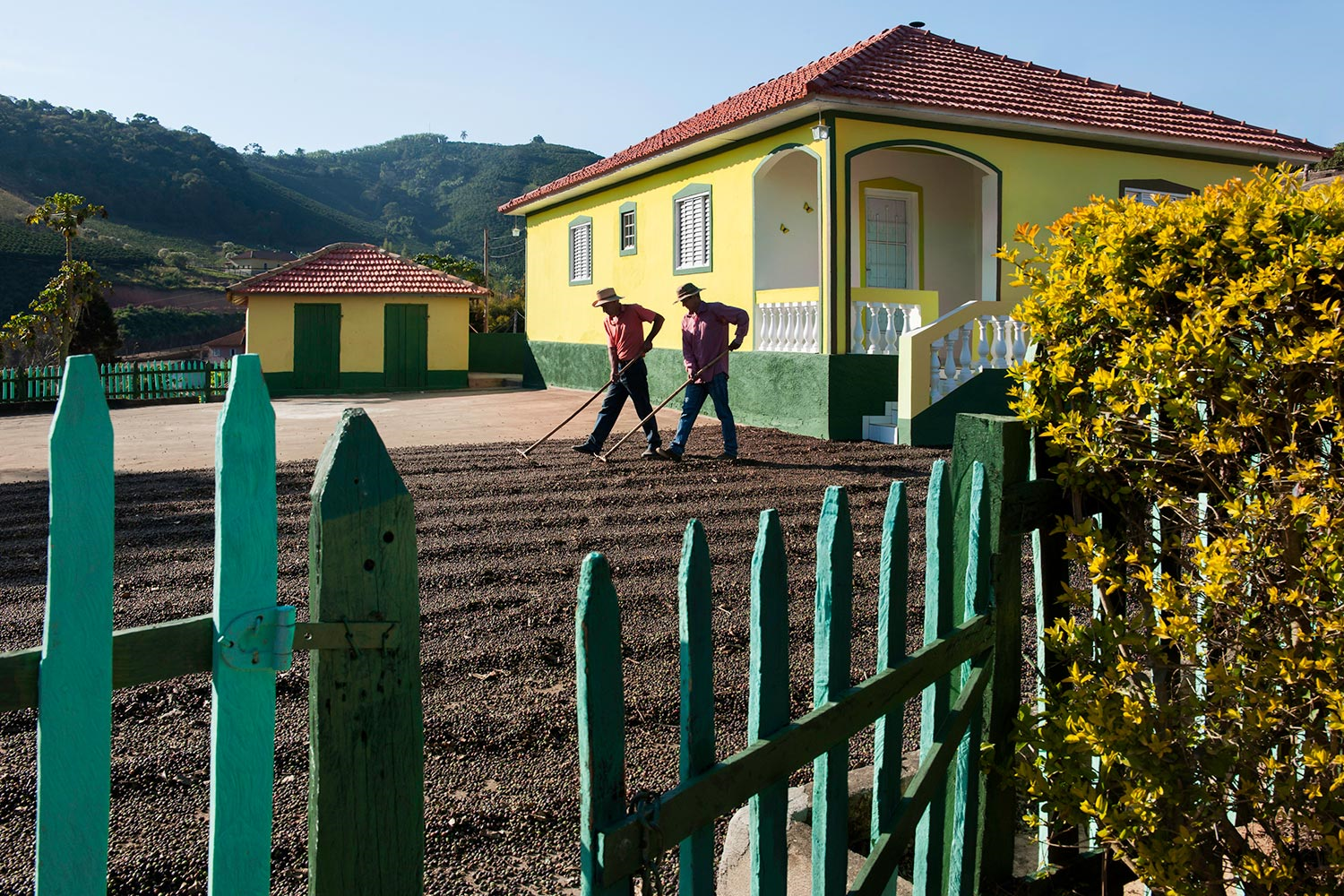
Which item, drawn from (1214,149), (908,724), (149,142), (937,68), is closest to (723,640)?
(908,724)

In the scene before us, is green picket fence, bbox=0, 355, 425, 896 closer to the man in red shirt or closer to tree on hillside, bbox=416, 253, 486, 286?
the man in red shirt

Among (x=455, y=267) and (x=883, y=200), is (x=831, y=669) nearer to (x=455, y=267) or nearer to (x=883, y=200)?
(x=883, y=200)

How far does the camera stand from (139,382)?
1003 inches

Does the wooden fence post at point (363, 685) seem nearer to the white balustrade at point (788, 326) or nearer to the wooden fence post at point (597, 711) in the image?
the wooden fence post at point (597, 711)

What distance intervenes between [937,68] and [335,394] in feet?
52.1

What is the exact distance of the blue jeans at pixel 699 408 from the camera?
11547 millimetres

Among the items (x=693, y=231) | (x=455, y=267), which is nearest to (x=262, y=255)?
(x=455, y=267)

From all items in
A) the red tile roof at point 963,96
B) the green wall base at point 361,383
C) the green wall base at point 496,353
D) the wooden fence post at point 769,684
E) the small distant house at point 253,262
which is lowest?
the wooden fence post at point 769,684

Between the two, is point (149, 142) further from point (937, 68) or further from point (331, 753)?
point (331, 753)

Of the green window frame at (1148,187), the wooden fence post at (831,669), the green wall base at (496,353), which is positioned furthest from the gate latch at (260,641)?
the green wall base at (496,353)

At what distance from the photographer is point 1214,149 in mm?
16422

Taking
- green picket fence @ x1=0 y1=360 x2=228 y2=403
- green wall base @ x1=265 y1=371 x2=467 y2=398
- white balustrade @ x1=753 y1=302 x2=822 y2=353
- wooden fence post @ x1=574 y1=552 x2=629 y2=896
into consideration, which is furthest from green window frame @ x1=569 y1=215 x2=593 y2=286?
wooden fence post @ x1=574 y1=552 x2=629 y2=896

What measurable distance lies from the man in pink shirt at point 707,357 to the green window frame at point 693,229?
200 inches

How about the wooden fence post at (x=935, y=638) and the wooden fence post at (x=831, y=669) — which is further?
the wooden fence post at (x=935, y=638)
